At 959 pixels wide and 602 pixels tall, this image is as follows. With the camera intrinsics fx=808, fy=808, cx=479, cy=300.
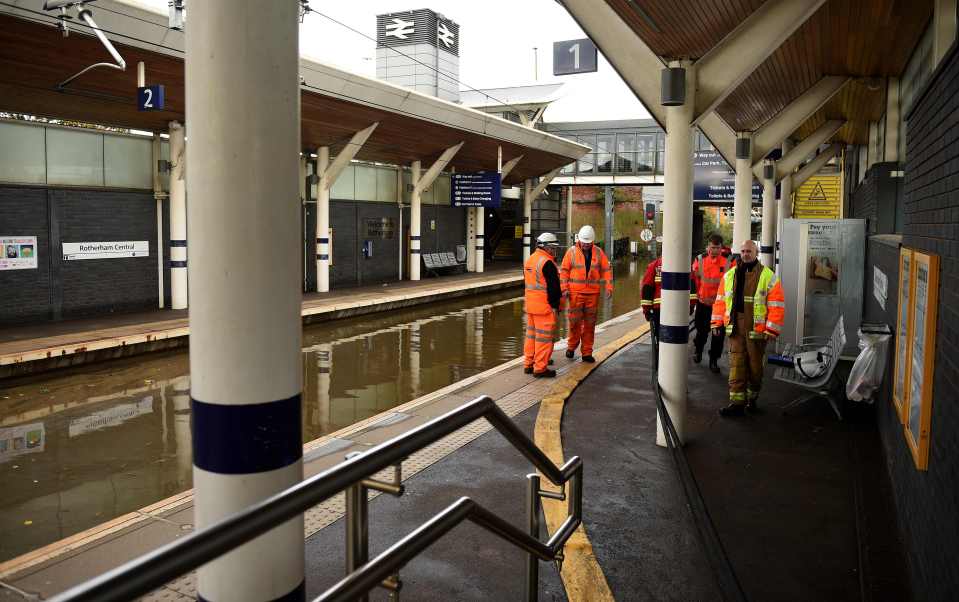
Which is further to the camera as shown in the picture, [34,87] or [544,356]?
[34,87]

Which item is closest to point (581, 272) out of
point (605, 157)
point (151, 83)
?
point (151, 83)

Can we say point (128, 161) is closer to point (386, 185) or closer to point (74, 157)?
point (74, 157)

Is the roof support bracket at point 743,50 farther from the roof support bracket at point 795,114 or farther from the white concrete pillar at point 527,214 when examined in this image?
the white concrete pillar at point 527,214

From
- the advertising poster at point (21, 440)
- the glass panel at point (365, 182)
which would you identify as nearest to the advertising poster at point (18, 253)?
the advertising poster at point (21, 440)

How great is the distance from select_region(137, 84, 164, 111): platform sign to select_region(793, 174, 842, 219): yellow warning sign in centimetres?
1774

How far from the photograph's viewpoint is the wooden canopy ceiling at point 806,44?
6113mm

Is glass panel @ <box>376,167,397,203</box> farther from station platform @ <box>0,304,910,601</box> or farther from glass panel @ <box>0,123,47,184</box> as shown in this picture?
station platform @ <box>0,304,910,601</box>

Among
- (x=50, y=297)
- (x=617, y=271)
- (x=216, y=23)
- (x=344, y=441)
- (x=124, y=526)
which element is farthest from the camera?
(x=617, y=271)

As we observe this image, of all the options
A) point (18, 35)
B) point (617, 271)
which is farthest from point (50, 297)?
point (617, 271)

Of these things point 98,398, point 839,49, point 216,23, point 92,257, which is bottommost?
point 98,398

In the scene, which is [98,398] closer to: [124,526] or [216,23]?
[124,526]

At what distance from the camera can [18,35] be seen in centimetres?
1072

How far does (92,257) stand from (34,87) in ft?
11.2

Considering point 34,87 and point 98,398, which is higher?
point 34,87
